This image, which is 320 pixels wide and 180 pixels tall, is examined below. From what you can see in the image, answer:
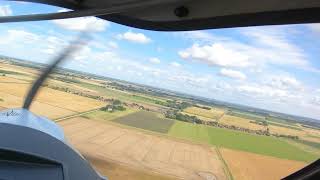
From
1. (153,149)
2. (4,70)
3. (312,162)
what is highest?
(4,70)

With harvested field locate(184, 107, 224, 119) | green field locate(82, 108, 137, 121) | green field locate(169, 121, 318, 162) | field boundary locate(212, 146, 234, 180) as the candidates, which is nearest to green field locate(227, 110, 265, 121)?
harvested field locate(184, 107, 224, 119)

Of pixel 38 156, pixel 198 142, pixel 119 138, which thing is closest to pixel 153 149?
pixel 119 138

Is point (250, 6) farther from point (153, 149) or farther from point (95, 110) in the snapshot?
point (95, 110)

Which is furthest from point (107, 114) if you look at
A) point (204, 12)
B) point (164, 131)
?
point (204, 12)

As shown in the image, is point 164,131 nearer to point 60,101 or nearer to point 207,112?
point 207,112

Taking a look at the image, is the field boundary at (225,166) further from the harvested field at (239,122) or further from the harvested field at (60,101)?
the harvested field at (60,101)

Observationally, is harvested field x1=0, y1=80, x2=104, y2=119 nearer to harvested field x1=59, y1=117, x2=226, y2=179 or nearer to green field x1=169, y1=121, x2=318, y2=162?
harvested field x1=59, y1=117, x2=226, y2=179

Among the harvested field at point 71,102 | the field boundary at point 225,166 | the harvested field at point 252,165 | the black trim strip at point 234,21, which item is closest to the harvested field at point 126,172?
the field boundary at point 225,166
